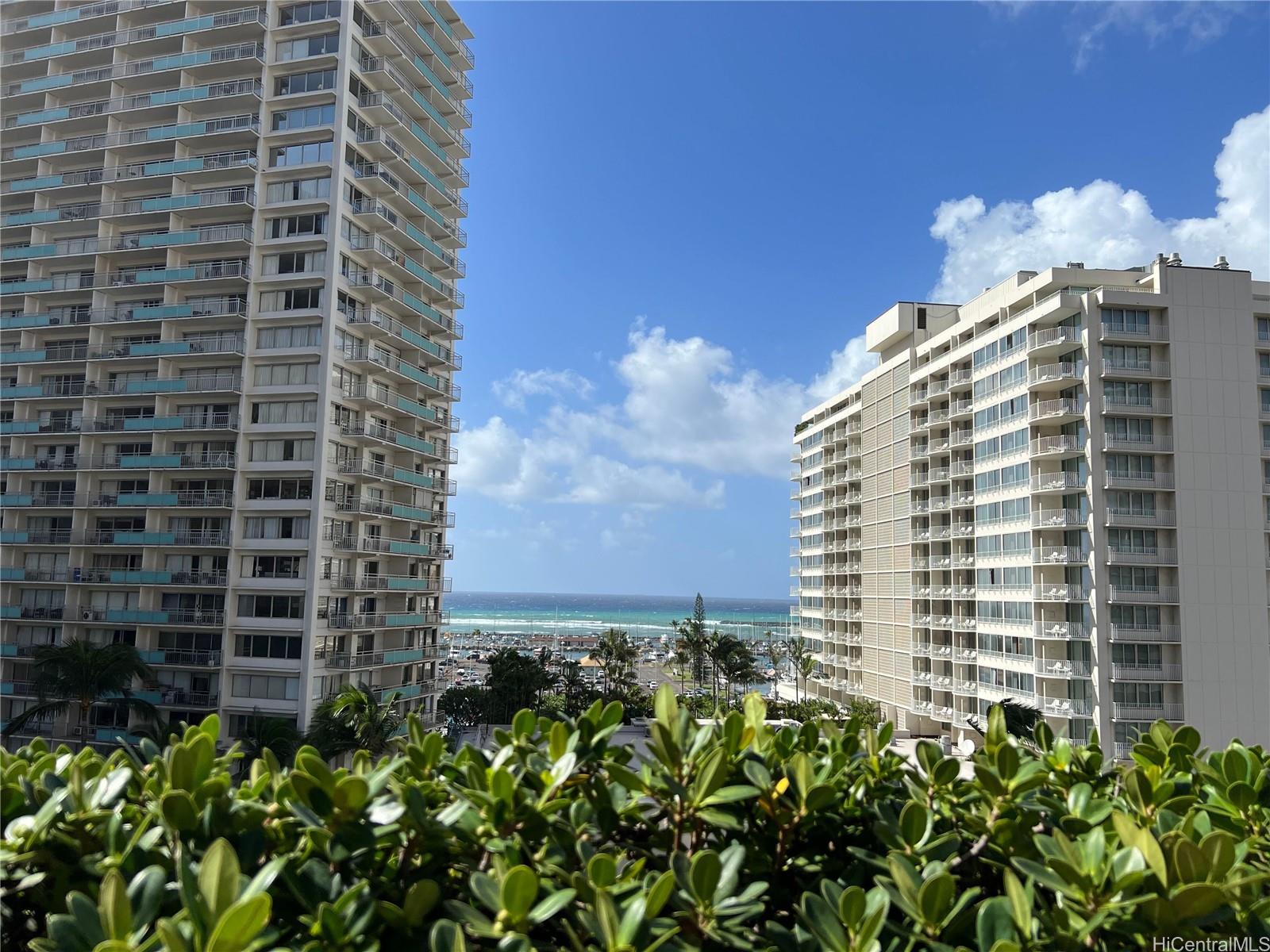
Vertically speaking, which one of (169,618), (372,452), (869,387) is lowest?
(169,618)

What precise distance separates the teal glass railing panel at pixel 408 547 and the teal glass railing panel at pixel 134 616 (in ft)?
36.9

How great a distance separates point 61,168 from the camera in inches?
1832

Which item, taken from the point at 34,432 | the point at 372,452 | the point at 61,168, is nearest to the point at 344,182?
the point at 372,452

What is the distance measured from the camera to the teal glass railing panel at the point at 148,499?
41.4 m

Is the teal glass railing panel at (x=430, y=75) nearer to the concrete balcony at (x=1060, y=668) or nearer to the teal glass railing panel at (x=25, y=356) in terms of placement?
the teal glass railing panel at (x=25, y=356)

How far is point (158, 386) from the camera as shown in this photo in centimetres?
4225

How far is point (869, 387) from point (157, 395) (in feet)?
161

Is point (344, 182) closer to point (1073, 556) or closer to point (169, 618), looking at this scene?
point (169, 618)

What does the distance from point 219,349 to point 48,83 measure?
67.8ft

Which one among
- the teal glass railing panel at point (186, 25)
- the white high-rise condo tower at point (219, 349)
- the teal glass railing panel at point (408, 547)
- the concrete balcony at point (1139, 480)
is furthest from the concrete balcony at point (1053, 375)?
the teal glass railing panel at point (186, 25)

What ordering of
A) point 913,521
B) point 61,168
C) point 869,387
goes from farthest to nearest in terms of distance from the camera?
point 869,387
point 913,521
point 61,168

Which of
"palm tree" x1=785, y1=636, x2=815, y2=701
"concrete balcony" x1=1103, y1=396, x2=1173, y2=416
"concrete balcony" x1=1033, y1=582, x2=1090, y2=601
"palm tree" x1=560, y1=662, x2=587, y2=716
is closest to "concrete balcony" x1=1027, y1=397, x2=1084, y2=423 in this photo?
"concrete balcony" x1=1103, y1=396, x2=1173, y2=416

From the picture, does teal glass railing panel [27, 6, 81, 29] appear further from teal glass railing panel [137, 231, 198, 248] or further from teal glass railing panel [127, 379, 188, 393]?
teal glass railing panel [127, 379, 188, 393]

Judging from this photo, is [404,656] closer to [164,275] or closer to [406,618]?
[406,618]
